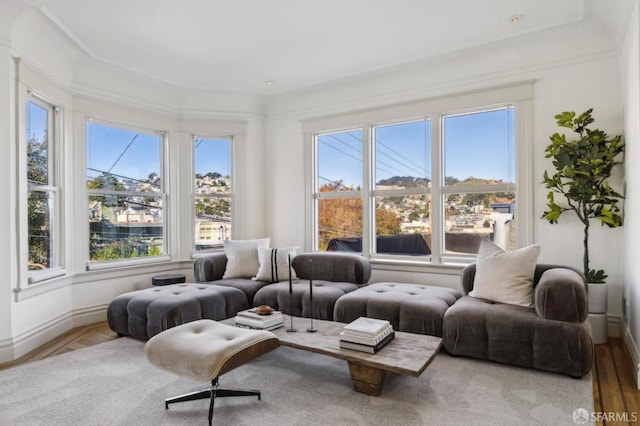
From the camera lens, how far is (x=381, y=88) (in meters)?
4.44

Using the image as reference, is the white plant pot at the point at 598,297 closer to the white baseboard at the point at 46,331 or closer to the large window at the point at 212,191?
the large window at the point at 212,191

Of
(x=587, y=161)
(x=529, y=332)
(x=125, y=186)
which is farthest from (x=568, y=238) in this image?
(x=125, y=186)

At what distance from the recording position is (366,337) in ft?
7.55

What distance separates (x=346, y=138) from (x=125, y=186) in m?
2.67

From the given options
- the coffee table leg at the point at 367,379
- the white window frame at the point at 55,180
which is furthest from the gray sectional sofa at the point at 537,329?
the white window frame at the point at 55,180

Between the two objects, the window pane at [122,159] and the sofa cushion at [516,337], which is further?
the window pane at [122,159]

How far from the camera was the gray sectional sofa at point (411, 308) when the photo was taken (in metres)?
2.54

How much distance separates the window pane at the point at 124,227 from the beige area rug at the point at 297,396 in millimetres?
1652

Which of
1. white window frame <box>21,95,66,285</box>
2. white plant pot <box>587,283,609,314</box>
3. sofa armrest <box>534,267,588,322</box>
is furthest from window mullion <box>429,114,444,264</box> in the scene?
white window frame <box>21,95,66,285</box>

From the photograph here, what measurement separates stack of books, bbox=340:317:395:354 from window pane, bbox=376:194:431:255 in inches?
78.4

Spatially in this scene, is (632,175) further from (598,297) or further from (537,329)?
(537,329)

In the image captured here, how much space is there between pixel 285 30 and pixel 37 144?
96.9 inches

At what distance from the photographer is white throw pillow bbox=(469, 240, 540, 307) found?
291 centimetres

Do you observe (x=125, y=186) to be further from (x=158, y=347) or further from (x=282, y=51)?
(x=158, y=347)
